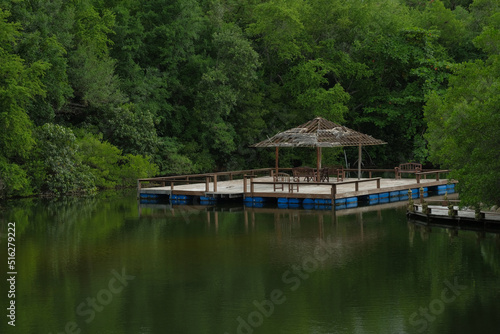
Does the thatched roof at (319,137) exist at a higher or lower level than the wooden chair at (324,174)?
higher

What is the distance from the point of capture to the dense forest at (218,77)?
134 feet

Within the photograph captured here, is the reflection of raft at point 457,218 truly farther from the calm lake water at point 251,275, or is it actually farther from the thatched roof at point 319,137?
the thatched roof at point 319,137

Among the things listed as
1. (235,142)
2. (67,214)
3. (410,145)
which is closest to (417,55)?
(410,145)

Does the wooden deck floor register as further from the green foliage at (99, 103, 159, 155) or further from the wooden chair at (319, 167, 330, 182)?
the green foliage at (99, 103, 159, 155)

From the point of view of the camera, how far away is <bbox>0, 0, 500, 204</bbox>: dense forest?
134 feet

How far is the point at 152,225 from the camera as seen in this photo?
27.2 meters

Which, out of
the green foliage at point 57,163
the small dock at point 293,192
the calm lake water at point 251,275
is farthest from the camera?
the green foliage at point 57,163

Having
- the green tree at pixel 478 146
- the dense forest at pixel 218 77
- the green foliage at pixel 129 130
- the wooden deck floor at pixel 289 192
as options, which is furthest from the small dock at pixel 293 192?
the green foliage at pixel 129 130

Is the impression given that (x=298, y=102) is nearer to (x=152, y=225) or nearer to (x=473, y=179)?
(x=152, y=225)

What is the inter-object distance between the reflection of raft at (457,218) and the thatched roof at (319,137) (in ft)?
28.8

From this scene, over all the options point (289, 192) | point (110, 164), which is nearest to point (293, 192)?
point (289, 192)

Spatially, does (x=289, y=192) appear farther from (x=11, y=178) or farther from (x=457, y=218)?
(x=11, y=178)

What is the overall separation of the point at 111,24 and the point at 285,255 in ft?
91.2

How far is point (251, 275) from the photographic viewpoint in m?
18.8
